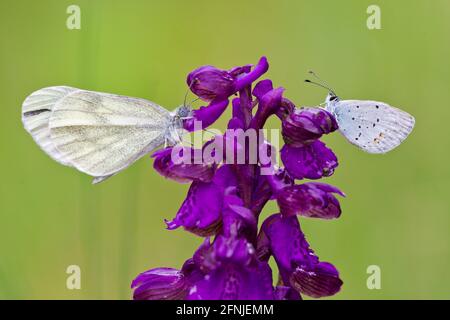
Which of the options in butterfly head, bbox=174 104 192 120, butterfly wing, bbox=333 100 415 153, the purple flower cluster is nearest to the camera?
the purple flower cluster

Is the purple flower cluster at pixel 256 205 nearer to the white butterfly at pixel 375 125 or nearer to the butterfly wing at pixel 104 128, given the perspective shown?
the butterfly wing at pixel 104 128

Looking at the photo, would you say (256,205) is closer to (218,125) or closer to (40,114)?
(40,114)

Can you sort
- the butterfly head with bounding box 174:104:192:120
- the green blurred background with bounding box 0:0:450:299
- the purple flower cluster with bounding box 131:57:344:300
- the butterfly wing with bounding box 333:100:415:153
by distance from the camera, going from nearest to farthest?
the purple flower cluster with bounding box 131:57:344:300 < the butterfly head with bounding box 174:104:192:120 < the butterfly wing with bounding box 333:100:415:153 < the green blurred background with bounding box 0:0:450:299

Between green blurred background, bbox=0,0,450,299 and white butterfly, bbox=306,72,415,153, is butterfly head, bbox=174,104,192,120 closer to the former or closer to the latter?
white butterfly, bbox=306,72,415,153

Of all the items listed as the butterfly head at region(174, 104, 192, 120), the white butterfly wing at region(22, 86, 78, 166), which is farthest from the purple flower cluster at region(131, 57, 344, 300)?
the white butterfly wing at region(22, 86, 78, 166)

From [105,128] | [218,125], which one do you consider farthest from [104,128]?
[218,125]

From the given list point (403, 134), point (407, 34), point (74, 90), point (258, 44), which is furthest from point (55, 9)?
point (403, 134)
